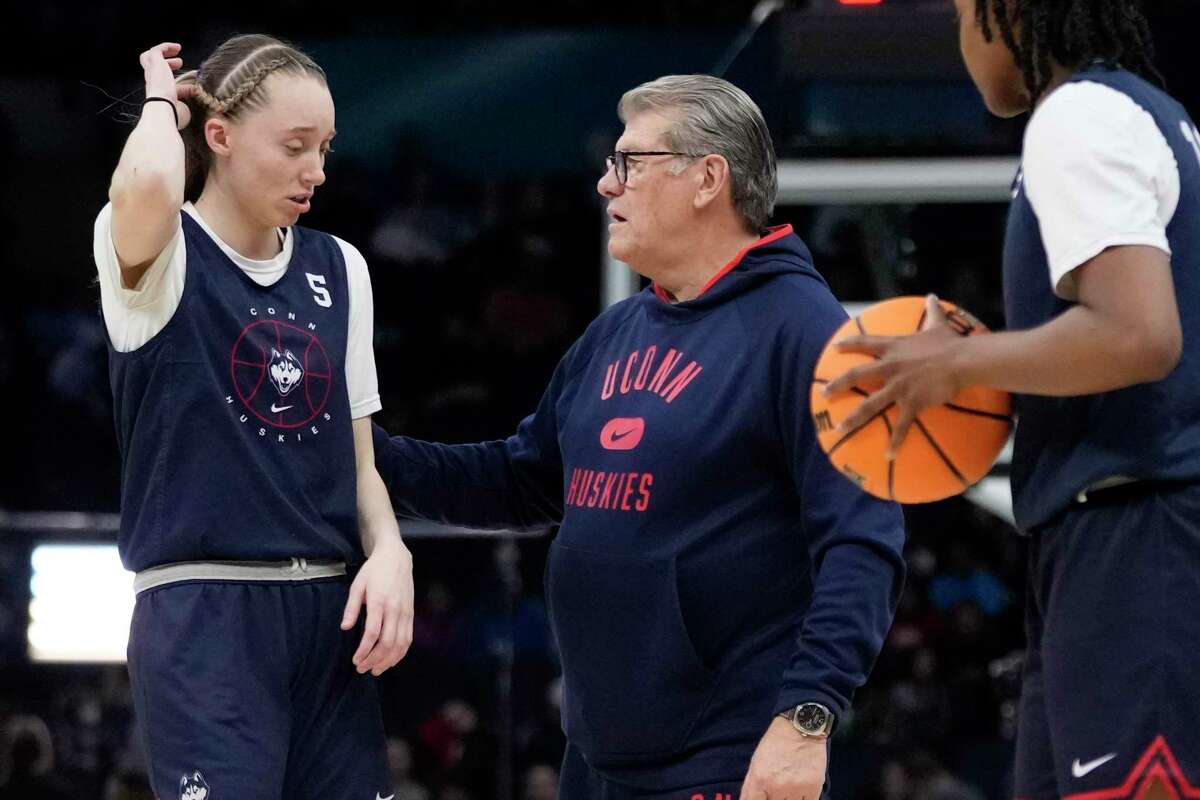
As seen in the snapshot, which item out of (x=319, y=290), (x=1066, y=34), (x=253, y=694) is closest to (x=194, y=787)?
(x=253, y=694)

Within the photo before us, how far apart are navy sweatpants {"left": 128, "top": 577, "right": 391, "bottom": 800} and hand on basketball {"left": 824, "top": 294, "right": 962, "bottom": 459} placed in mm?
1275

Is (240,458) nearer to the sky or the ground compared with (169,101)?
nearer to the ground

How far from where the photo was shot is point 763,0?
40.0ft

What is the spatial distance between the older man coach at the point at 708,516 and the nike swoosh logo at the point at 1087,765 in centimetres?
75

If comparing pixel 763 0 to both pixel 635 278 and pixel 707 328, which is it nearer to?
pixel 635 278

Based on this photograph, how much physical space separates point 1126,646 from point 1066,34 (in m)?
0.94

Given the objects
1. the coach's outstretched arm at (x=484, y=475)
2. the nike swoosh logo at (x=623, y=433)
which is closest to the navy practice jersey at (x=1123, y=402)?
the nike swoosh logo at (x=623, y=433)

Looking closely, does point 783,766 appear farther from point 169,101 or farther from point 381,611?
point 169,101

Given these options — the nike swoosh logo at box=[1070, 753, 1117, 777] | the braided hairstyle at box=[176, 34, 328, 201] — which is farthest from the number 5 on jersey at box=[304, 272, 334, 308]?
the nike swoosh logo at box=[1070, 753, 1117, 777]

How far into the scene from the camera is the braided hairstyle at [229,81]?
11.2ft

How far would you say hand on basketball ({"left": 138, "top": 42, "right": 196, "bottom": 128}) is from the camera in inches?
131

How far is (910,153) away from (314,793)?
4888 mm

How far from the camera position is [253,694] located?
324 cm

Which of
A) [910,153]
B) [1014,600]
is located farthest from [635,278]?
[1014,600]
